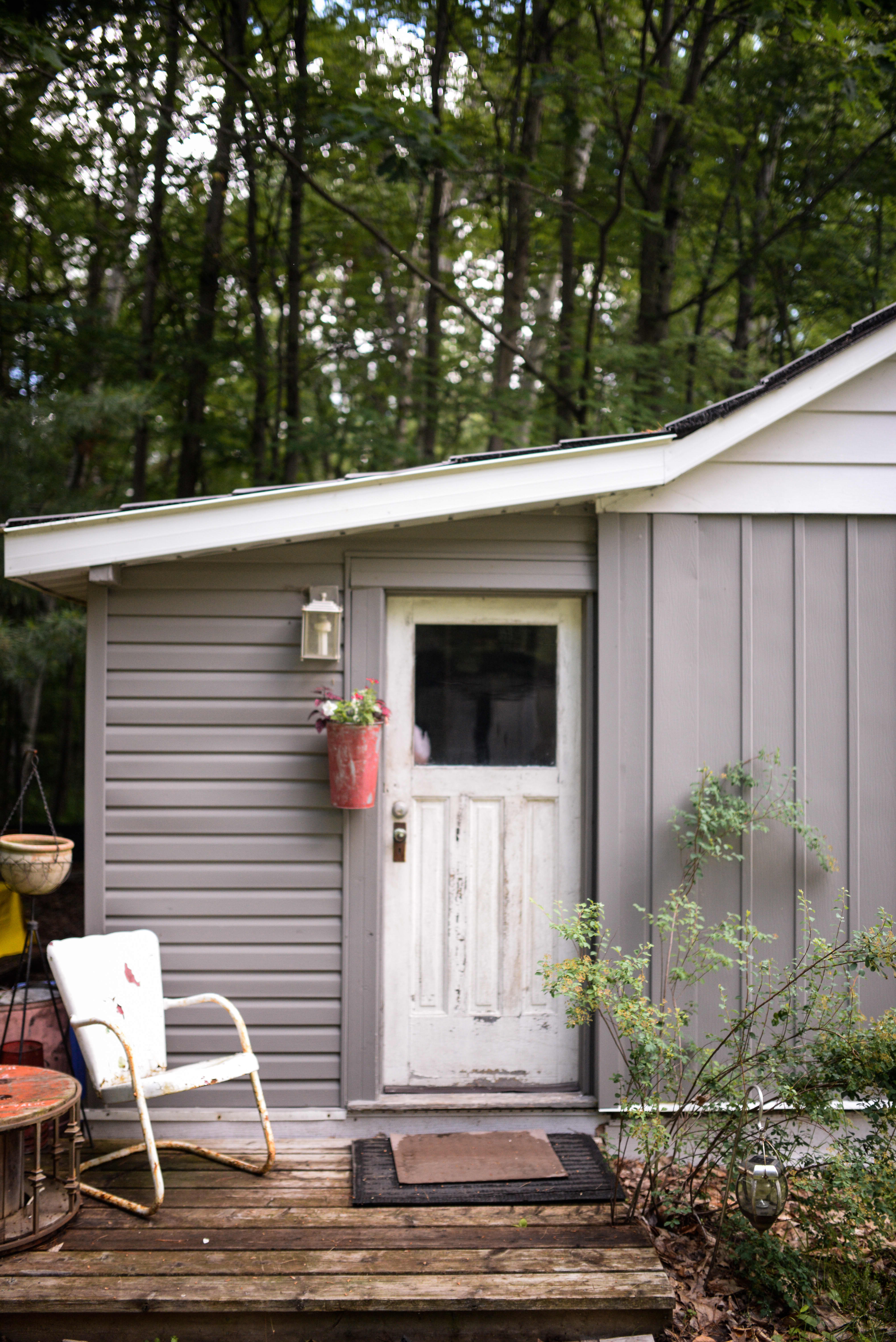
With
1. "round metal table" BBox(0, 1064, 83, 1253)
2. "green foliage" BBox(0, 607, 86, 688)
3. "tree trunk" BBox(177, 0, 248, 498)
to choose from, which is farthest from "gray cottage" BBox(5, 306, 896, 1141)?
"tree trunk" BBox(177, 0, 248, 498)

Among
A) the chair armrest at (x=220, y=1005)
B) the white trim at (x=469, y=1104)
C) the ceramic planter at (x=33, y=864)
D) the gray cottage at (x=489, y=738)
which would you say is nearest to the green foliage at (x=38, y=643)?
the gray cottage at (x=489, y=738)

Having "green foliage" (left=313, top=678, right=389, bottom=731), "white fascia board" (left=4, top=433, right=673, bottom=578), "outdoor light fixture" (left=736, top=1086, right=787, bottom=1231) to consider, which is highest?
"white fascia board" (left=4, top=433, right=673, bottom=578)

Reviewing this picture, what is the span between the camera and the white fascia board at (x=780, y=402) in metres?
3.51

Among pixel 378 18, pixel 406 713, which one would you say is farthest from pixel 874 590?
pixel 378 18

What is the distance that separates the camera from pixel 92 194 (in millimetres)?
7832

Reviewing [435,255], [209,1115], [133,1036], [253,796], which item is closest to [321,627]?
[253,796]

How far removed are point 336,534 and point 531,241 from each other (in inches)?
237

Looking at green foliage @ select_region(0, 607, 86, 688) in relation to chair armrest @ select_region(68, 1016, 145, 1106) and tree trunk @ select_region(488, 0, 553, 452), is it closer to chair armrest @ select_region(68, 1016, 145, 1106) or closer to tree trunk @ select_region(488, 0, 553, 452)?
chair armrest @ select_region(68, 1016, 145, 1106)

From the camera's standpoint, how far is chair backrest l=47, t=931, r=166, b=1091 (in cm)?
311

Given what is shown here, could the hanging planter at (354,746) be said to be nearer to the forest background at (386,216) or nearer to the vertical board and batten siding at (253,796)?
the vertical board and batten siding at (253,796)

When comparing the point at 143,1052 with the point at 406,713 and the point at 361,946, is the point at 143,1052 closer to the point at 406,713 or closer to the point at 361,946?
the point at 361,946

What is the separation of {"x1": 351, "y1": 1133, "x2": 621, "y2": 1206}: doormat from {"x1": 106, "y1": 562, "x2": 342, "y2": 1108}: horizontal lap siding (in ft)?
1.43

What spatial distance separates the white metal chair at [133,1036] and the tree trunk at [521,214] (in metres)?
5.54

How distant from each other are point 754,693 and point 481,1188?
2.20 m
